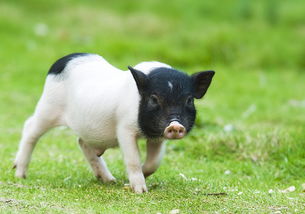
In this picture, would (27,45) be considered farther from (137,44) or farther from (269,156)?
(269,156)

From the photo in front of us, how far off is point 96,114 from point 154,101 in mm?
710

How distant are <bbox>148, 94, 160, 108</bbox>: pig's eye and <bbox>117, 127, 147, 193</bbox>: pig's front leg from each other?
1.13 feet

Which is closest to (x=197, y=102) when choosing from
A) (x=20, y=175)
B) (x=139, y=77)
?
(x=20, y=175)

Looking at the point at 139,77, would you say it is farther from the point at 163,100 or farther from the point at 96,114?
the point at 96,114

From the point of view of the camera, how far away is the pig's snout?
218 inches

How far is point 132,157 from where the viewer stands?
6.04 m

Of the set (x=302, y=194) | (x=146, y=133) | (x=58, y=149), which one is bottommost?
(x=58, y=149)

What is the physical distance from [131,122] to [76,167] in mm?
1928

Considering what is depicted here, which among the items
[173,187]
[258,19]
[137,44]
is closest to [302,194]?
[173,187]

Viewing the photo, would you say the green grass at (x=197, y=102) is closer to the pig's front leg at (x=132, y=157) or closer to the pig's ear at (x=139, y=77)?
the pig's front leg at (x=132, y=157)

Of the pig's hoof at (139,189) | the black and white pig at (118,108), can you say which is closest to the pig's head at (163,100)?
the black and white pig at (118,108)

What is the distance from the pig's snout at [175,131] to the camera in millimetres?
5539

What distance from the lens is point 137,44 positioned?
17.0 m

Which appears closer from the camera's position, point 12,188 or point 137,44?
point 12,188
